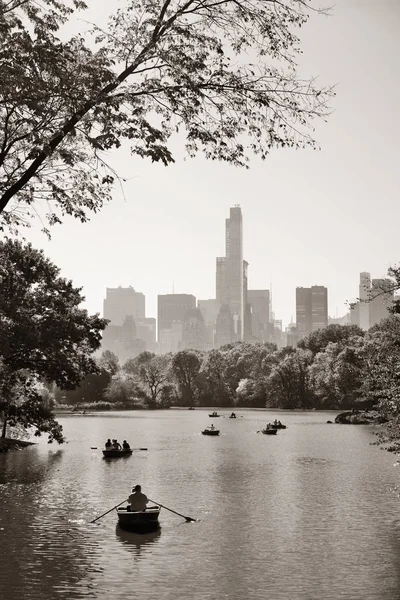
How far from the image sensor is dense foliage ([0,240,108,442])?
46344 millimetres

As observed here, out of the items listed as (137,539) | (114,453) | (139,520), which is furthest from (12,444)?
(137,539)

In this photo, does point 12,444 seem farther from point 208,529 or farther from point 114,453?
point 208,529

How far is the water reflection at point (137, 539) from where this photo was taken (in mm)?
25886

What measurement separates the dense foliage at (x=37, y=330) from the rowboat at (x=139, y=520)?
18.4 meters

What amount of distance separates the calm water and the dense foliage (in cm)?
517

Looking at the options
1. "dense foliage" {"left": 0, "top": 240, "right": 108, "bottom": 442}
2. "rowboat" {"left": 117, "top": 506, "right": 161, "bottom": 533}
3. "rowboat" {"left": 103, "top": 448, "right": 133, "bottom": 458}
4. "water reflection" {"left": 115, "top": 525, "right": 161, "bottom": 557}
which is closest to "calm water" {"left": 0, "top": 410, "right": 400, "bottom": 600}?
"water reflection" {"left": 115, "top": 525, "right": 161, "bottom": 557}

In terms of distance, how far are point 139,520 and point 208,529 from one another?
2.94 meters

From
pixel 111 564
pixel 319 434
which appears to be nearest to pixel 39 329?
pixel 111 564

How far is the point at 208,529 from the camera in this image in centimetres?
2939

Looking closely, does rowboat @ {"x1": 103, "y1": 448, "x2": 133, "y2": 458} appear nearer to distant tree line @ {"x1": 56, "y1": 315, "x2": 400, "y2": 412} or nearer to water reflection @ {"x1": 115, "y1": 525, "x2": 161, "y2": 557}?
water reflection @ {"x1": 115, "y1": 525, "x2": 161, "y2": 557}

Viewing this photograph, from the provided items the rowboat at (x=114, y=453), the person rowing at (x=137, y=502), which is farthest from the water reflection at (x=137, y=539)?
the rowboat at (x=114, y=453)

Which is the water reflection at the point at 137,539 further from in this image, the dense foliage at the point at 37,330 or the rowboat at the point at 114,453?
the rowboat at the point at 114,453

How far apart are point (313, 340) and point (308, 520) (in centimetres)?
13494

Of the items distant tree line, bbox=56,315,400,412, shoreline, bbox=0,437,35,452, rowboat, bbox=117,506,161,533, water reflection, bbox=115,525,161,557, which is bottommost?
water reflection, bbox=115,525,161,557
